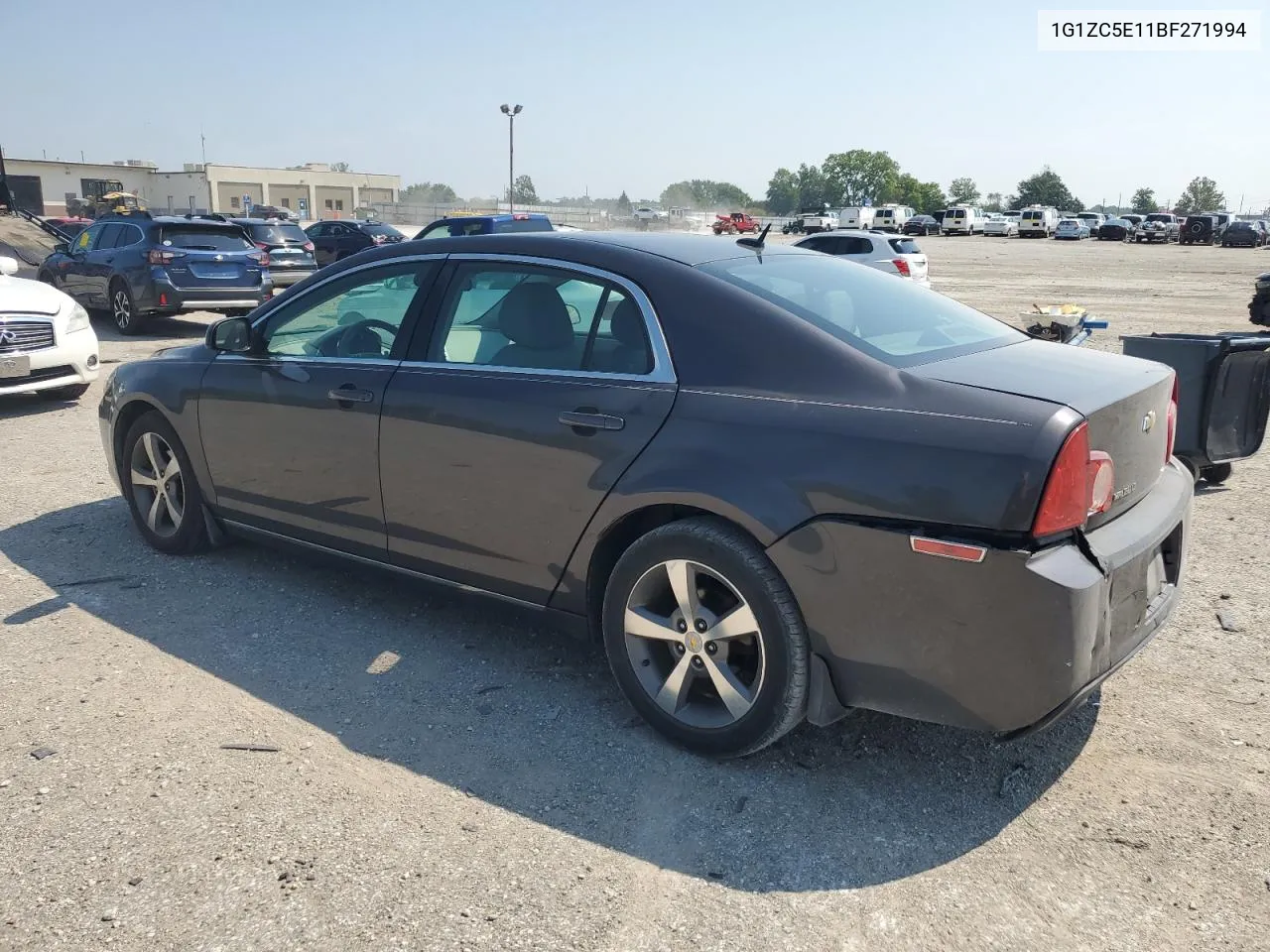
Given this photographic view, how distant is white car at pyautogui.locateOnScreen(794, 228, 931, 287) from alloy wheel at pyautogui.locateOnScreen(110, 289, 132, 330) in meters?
11.5

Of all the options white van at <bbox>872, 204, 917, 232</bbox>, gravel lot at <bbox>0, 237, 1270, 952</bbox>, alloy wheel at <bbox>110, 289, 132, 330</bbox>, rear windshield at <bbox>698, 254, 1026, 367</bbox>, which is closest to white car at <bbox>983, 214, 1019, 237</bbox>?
white van at <bbox>872, 204, 917, 232</bbox>

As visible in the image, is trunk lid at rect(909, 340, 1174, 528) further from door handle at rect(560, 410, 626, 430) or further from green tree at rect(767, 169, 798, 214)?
green tree at rect(767, 169, 798, 214)

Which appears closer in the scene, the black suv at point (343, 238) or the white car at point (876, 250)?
the white car at point (876, 250)

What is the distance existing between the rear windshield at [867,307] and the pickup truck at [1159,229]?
66973 mm

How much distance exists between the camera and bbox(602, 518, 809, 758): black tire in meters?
3.00

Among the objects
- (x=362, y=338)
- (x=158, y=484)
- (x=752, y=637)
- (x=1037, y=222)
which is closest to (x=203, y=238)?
(x=158, y=484)

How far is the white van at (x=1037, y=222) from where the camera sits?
67.9 metres

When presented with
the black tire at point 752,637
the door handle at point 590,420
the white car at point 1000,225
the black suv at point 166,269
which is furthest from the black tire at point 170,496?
the white car at point 1000,225

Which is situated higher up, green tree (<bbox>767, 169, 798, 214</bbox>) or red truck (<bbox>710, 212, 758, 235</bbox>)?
green tree (<bbox>767, 169, 798, 214</bbox>)

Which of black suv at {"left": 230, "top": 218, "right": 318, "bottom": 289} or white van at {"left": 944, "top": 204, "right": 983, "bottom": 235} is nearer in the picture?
black suv at {"left": 230, "top": 218, "right": 318, "bottom": 289}

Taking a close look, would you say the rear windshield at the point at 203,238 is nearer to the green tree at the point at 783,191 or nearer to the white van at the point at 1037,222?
the white van at the point at 1037,222

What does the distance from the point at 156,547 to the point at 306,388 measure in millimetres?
1570

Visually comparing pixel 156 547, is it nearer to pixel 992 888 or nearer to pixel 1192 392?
pixel 992 888

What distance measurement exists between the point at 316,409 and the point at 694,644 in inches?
79.0
